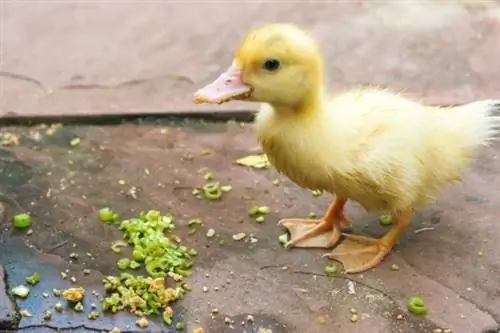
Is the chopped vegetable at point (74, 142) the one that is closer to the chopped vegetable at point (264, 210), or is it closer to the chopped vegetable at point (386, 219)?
the chopped vegetable at point (264, 210)

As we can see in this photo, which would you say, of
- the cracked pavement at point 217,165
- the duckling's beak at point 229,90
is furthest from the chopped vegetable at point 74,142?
the duckling's beak at point 229,90

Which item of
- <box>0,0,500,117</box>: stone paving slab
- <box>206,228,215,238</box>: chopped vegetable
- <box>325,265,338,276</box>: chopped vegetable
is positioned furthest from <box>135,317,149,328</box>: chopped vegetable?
<box>0,0,500,117</box>: stone paving slab

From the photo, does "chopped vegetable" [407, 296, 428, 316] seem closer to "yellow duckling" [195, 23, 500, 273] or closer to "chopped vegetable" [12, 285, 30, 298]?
"yellow duckling" [195, 23, 500, 273]

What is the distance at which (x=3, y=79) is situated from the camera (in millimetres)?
3438

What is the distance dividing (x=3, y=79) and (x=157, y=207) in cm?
116

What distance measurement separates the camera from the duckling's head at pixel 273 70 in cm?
212

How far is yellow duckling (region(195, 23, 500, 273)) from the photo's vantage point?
216cm

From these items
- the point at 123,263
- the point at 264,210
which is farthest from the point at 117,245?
the point at 264,210

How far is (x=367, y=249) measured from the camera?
2453 millimetres

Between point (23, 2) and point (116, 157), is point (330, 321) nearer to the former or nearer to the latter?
point (116, 157)

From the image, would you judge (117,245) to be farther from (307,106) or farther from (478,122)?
(478,122)

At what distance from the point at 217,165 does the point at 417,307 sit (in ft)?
3.03

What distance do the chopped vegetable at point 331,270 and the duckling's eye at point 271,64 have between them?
2.03 ft

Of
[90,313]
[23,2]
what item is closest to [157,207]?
[90,313]
